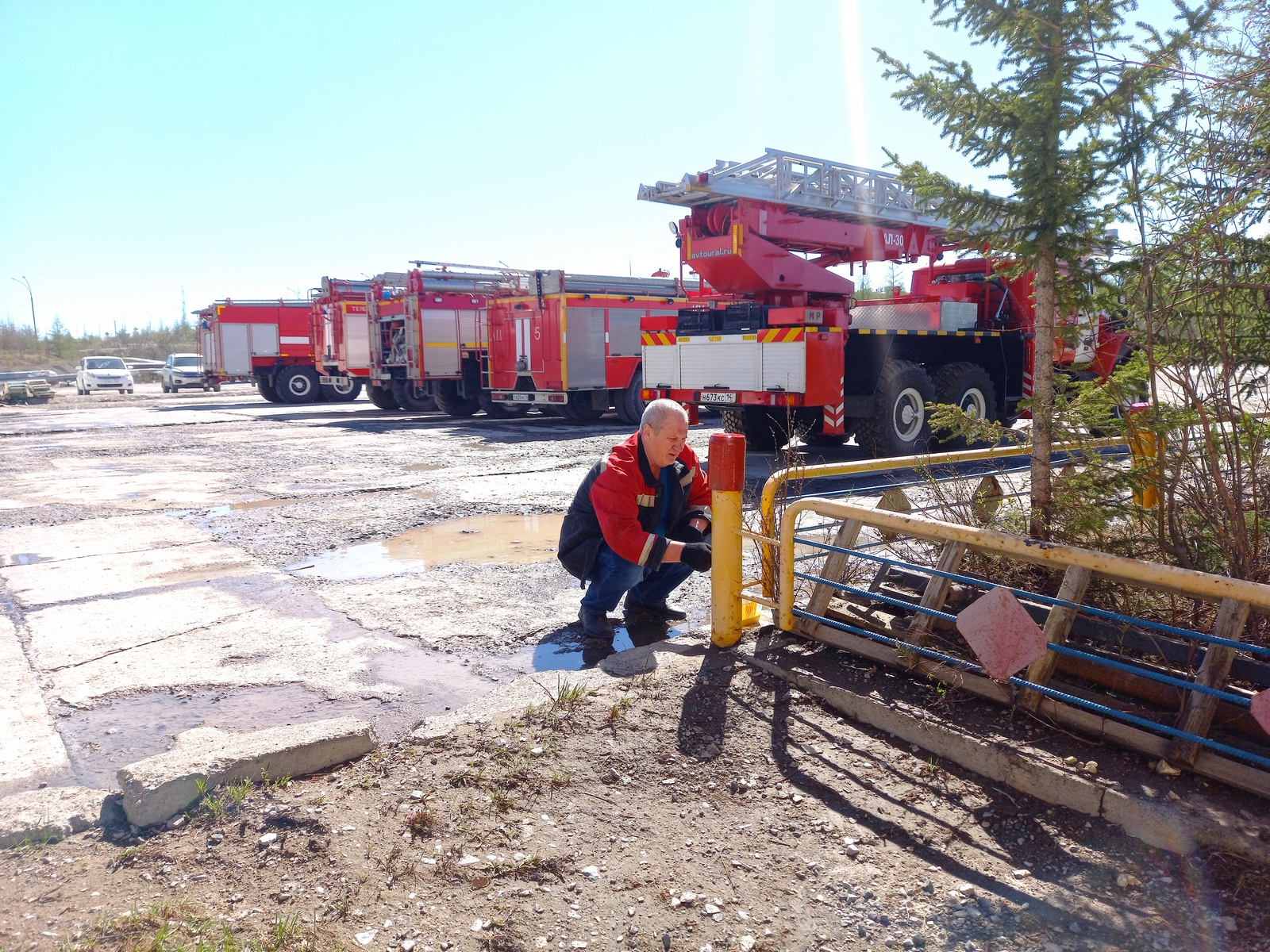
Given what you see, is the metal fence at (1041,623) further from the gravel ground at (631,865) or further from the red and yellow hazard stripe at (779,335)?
the red and yellow hazard stripe at (779,335)

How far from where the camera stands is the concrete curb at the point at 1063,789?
8.14 feet

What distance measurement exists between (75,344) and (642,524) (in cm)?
8348

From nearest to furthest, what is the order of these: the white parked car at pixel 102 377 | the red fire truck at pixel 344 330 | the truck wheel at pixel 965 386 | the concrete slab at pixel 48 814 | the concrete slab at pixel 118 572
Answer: the concrete slab at pixel 48 814 < the concrete slab at pixel 118 572 < the truck wheel at pixel 965 386 < the red fire truck at pixel 344 330 < the white parked car at pixel 102 377

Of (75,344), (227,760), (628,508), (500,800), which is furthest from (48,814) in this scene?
(75,344)

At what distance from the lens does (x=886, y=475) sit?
9.67 m

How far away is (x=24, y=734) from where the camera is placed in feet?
11.7

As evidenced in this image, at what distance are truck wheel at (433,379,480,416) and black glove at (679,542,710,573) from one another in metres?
15.4

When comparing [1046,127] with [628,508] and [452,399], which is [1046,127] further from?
[452,399]

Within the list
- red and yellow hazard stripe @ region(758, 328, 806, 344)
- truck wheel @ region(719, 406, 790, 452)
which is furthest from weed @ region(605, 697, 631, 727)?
truck wheel @ region(719, 406, 790, 452)

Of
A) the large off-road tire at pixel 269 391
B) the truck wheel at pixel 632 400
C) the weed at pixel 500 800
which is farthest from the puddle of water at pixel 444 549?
the large off-road tire at pixel 269 391

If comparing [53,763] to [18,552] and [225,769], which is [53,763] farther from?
[18,552]

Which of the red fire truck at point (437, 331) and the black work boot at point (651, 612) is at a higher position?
the red fire truck at point (437, 331)

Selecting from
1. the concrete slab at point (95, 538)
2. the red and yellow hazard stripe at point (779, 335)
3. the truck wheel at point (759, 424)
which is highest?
the red and yellow hazard stripe at point (779, 335)

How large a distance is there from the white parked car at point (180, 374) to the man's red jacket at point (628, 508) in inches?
1362
